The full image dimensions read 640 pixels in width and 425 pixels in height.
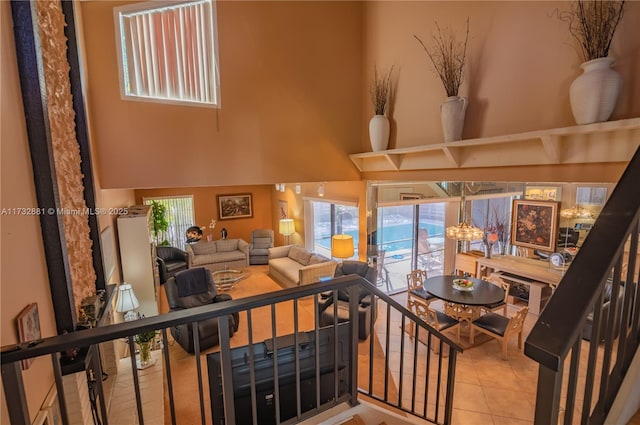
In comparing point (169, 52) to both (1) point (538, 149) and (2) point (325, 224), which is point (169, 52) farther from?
(2) point (325, 224)

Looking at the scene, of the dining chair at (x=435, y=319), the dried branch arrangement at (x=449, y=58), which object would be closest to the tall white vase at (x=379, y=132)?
the dried branch arrangement at (x=449, y=58)

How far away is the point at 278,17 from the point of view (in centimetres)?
380

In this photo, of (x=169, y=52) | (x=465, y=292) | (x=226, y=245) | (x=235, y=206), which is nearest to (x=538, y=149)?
(x=465, y=292)

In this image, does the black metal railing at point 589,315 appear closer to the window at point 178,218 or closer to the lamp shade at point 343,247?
the lamp shade at point 343,247

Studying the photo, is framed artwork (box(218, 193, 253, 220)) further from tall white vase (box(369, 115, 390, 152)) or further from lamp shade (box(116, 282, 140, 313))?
tall white vase (box(369, 115, 390, 152))

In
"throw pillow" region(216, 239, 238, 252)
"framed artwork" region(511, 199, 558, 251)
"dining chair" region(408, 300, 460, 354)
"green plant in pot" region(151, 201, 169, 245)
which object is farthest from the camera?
"throw pillow" region(216, 239, 238, 252)

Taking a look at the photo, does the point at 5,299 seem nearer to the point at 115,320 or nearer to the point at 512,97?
the point at 115,320

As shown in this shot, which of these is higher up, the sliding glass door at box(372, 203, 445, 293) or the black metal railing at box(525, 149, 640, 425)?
the black metal railing at box(525, 149, 640, 425)

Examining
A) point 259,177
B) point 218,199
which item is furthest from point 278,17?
point 218,199

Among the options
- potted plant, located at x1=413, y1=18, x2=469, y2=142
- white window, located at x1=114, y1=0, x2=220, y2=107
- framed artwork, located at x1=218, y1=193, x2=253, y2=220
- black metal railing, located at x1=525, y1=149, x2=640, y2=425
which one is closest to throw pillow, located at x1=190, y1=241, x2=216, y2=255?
framed artwork, located at x1=218, y1=193, x2=253, y2=220

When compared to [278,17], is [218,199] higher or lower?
lower

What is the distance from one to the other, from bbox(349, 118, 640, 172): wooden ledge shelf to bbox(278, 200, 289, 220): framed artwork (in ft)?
18.9

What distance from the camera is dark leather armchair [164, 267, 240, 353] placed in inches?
173

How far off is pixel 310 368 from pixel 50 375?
4.45ft
